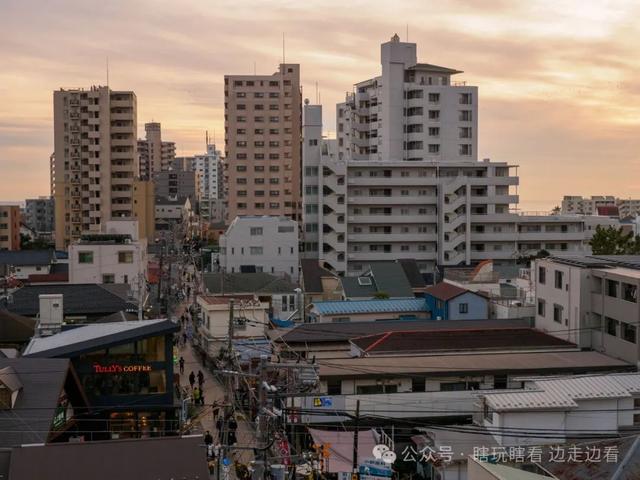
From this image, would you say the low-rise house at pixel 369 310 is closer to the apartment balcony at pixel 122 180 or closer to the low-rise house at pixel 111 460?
the low-rise house at pixel 111 460

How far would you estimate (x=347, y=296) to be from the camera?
143ft

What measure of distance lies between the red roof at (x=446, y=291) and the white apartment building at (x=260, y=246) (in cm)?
1691

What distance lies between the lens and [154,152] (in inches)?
5600

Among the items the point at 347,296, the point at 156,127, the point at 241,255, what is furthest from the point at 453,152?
the point at 156,127

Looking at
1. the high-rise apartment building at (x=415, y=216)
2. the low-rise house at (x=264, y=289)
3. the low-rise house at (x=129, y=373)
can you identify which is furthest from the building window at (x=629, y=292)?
the high-rise apartment building at (x=415, y=216)

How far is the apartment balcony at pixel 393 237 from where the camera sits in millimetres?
54969

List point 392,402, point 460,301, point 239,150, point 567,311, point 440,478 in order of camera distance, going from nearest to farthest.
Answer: point 440,478, point 392,402, point 567,311, point 460,301, point 239,150

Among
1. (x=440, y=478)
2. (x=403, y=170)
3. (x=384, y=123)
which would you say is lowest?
(x=440, y=478)

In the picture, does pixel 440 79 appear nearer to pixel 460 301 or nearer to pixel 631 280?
pixel 460 301

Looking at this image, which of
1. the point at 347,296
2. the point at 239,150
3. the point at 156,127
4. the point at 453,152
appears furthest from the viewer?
the point at 156,127

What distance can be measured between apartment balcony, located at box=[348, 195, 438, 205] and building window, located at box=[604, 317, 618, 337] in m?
28.3

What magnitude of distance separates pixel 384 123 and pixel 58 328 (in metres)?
41.5

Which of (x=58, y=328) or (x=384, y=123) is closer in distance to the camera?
(x=58, y=328)

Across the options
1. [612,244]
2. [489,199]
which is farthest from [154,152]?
[612,244]
